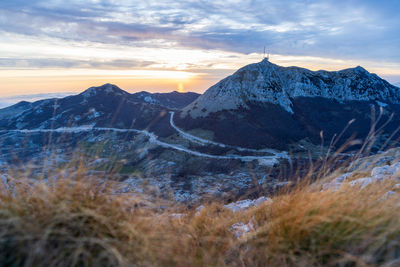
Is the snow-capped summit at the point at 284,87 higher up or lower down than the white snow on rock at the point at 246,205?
higher up

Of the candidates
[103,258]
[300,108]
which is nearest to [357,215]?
[103,258]

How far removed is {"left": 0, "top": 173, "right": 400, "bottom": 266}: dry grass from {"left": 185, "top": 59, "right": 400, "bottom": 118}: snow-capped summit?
89035mm

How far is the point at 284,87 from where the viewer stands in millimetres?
124625

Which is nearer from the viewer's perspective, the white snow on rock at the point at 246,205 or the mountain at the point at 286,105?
the white snow on rock at the point at 246,205

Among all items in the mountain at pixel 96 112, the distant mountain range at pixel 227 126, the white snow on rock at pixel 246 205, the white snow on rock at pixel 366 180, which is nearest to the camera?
the white snow on rock at pixel 366 180

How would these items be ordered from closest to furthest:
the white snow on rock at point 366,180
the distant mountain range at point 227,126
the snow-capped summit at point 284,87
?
the white snow on rock at point 366,180
the distant mountain range at point 227,126
the snow-capped summit at point 284,87

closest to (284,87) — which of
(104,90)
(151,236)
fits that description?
(104,90)

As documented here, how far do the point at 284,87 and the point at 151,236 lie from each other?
13473cm

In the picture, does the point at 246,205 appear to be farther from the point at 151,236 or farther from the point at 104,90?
the point at 104,90

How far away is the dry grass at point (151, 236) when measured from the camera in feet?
8.63

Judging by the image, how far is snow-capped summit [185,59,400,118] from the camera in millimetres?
99325

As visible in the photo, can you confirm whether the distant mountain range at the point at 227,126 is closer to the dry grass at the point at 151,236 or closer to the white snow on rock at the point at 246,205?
the white snow on rock at the point at 246,205

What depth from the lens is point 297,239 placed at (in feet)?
11.0

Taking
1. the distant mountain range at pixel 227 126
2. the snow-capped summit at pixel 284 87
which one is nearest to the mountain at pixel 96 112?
the distant mountain range at pixel 227 126
